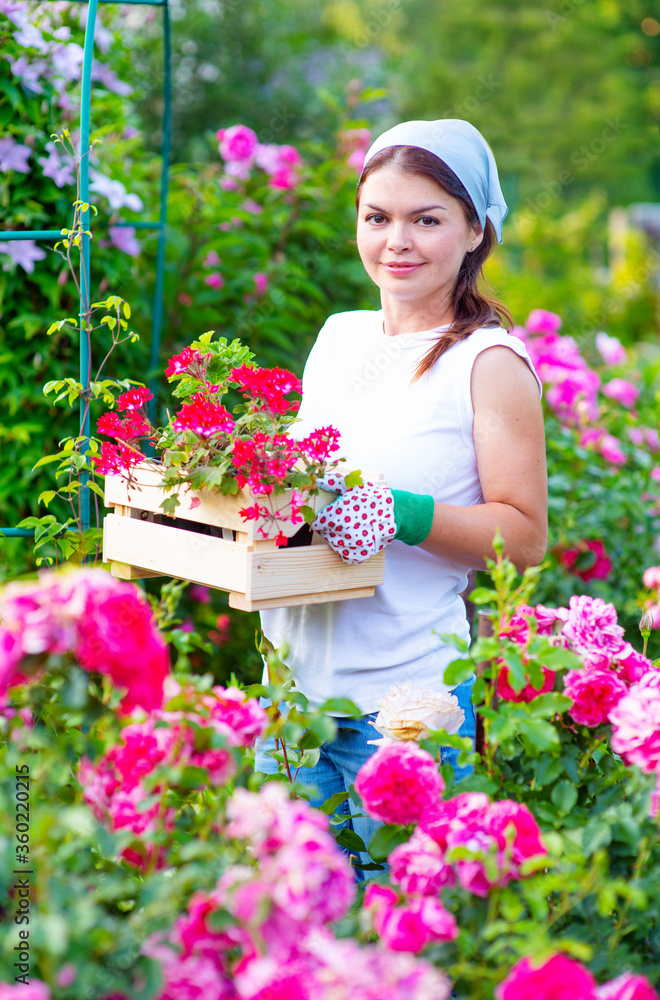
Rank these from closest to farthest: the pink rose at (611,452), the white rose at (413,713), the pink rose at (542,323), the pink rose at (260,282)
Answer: the white rose at (413,713), the pink rose at (260,282), the pink rose at (611,452), the pink rose at (542,323)

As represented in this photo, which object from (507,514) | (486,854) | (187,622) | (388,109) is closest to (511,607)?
(486,854)

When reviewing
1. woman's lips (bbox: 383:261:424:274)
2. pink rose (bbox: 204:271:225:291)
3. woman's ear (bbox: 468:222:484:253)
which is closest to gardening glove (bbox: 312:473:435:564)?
woman's lips (bbox: 383:261:424:274)

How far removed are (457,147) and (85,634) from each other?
1.22 m

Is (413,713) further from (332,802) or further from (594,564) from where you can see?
(594,564)

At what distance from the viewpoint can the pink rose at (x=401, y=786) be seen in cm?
111

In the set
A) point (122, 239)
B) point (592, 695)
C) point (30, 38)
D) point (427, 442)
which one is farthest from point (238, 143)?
point (592, 695)

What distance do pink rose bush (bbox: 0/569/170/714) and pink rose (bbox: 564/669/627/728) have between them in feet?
2.10

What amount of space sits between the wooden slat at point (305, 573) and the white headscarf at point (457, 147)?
0.71 m

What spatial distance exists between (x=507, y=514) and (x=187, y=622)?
1.64m

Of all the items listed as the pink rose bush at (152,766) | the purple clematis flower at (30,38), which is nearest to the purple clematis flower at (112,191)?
the purple clematis flower at (30,38)

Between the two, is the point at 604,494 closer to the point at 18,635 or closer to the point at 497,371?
the point at 497,371

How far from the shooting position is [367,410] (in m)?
1.76

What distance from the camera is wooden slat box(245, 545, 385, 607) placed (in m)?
1.40

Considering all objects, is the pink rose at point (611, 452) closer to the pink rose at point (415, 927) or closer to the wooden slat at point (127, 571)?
the wooden slat at point (127, 571)
